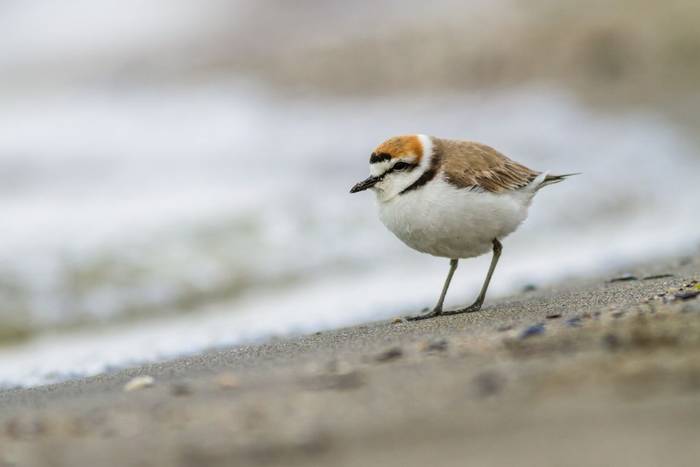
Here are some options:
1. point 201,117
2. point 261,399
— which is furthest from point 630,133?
point 261,399

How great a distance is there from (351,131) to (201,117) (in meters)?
3.63

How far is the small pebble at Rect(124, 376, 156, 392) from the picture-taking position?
4898mm

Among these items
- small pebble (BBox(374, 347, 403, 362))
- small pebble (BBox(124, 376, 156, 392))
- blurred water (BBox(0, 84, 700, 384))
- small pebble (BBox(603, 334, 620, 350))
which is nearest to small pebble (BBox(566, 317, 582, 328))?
small pebble (BBox(603, 334, 620, 350))

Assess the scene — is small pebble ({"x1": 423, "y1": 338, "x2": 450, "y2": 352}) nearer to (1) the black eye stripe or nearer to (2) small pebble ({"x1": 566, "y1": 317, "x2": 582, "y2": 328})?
(2) small pebble ({"x1": 566, "y1": 317, "x2": 582, "y2": 328})

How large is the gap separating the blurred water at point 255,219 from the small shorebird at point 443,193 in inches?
64.8

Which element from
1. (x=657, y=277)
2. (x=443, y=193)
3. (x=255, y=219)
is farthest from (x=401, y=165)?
(x=255, y=219)

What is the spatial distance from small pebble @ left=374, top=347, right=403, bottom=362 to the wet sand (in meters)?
0.02

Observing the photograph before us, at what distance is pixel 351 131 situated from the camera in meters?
18.6

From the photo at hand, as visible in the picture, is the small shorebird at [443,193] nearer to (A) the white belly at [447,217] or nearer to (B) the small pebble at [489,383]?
(A) the white belly at [447,217]

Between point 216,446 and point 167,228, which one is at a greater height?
point 216,446

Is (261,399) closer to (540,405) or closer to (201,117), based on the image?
(540,405)

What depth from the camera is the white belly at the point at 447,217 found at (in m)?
6.16

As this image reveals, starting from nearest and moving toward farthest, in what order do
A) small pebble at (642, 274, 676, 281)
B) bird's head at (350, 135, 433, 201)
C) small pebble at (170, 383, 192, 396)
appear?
small pebble at (170, 383, 192, 396) < bird's head at (350, 135, 433, 201) < small pebble at (642, 274, 676, 281)

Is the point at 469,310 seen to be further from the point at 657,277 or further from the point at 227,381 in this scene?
the point at 227,381
